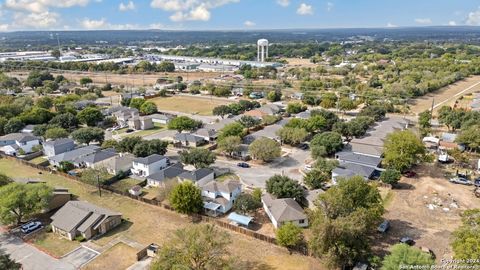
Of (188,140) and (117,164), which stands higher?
(117,164)

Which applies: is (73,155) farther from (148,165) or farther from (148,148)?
(148,165)

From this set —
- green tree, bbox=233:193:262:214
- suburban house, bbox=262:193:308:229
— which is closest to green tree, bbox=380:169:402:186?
A: suburban house, bbox=262:193:308:229

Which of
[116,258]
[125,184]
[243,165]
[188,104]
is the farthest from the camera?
[188,104]

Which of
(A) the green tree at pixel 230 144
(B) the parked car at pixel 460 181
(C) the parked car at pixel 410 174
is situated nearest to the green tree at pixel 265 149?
(A) the green tree at pixel 230 144

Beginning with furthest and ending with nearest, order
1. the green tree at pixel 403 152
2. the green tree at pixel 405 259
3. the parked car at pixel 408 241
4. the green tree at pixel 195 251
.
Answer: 1. the green tree at pixel 403 152
2. the parked car at pixel 408 241
3. the green tree at pixel 195 251
4. the green tree at pixel 405 259

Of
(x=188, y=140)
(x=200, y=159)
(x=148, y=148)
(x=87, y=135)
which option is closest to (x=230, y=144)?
(x=200, y=159)

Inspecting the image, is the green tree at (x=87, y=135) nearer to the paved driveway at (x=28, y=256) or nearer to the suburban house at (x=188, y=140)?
the suburban house at (x=188, y=140)
